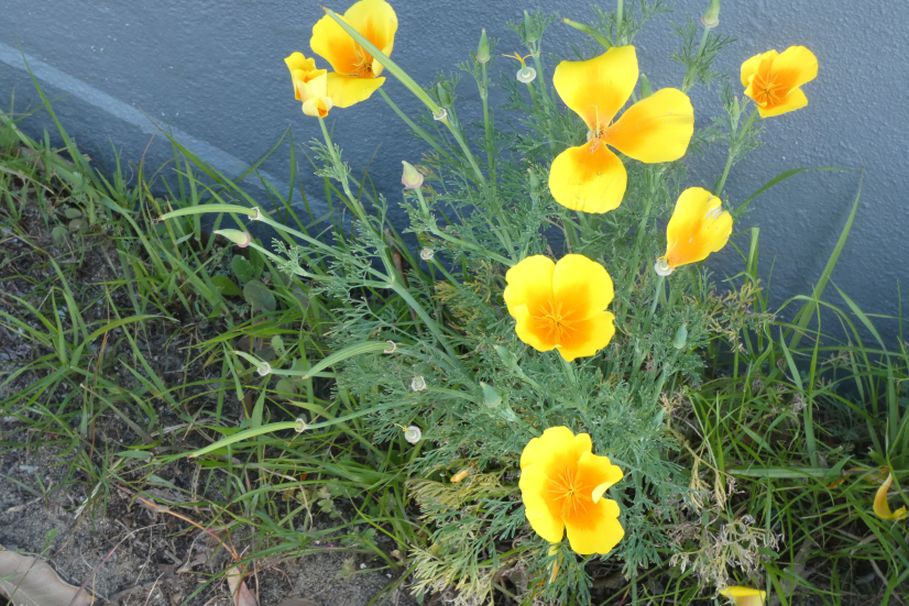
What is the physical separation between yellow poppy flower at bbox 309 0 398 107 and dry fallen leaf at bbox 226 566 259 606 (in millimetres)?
954

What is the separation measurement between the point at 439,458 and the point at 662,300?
51cm

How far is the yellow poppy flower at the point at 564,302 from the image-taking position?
1.23 metres

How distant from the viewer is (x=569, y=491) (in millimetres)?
1320

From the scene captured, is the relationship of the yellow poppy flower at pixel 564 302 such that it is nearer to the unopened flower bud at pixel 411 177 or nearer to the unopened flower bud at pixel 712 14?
the unopened flower bud at pixel 411 177

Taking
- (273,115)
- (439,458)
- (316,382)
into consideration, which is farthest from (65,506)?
(273,115)

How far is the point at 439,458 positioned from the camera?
67.7 inches

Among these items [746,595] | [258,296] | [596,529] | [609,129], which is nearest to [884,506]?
[746,595]

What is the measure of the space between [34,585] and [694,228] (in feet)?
4.71

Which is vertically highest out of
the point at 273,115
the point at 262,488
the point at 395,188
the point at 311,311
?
the point at 273,115

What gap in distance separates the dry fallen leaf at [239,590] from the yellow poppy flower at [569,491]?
2.45ft

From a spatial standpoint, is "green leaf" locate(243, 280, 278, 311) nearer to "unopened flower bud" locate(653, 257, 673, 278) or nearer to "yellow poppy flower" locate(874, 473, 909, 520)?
"unopened flower bud" locate(653, 257, 673, 278)

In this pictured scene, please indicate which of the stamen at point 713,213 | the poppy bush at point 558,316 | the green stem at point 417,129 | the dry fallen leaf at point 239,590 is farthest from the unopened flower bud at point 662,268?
the dry fallen leaf at point 239,590

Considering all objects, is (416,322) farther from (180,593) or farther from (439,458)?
(180,593)

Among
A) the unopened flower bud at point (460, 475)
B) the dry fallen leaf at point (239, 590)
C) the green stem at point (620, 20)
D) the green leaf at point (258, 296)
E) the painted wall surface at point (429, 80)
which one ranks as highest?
the green stem at point (620, 20)
